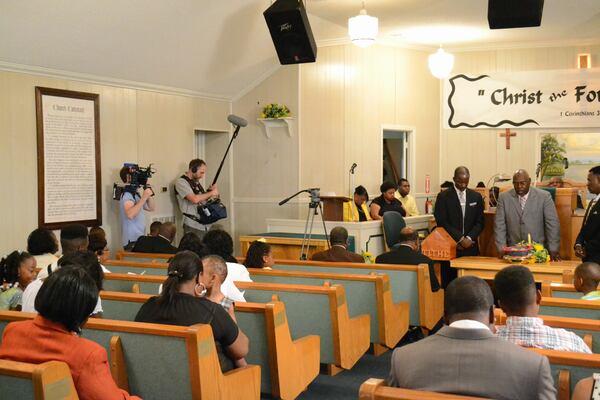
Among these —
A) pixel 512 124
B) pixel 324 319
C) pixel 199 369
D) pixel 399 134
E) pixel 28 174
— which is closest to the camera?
pixel 199 369

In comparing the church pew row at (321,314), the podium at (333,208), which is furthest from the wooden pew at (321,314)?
the podium at (333,208)

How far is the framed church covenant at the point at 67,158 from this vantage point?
6.72 meters

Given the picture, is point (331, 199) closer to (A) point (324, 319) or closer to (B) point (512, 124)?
(B) point (512, 124)

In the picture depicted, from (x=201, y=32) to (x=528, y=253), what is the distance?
3.99m

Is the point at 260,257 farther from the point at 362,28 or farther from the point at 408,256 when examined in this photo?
the point at 362,28

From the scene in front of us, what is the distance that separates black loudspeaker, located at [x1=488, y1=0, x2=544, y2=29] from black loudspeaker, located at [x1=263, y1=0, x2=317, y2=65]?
1748 mm

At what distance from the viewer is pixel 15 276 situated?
13.4 ft

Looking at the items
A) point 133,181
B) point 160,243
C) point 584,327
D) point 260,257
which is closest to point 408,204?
point 133,181

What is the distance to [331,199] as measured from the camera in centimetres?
805

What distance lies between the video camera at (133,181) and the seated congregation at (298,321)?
1901 millimetres

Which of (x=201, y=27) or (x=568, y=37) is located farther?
(x=568, y=37)

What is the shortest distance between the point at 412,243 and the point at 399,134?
5001 mm

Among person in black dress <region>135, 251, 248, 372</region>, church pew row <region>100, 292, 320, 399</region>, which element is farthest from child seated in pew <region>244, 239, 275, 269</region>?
person in black dress <region>135, 251, 248, 372</region>

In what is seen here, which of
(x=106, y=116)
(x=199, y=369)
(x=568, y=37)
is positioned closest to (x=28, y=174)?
(x=106, y=116)
